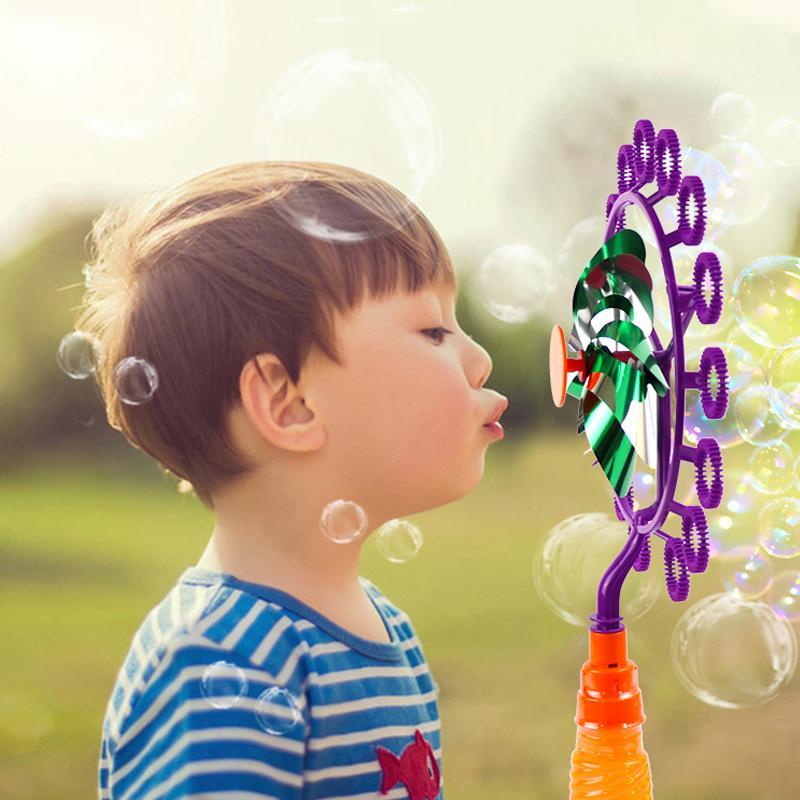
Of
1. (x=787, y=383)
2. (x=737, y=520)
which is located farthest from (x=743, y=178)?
(x=737, y=520)

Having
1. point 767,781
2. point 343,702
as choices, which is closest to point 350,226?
point 343,702

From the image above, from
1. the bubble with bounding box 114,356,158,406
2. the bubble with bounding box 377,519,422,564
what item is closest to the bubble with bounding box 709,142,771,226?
the bubble with bounding box 377,519,422,564

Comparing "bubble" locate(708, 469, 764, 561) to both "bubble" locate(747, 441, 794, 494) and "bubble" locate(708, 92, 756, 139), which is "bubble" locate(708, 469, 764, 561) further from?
"bubble" locate(708, 92, 756, 139)

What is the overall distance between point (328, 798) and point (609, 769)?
0.26m

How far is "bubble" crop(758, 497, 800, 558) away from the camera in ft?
5.65

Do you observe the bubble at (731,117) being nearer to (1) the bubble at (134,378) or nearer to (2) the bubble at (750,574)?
(2) the bubble at (750,574)

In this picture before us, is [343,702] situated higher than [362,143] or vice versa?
[362,143]

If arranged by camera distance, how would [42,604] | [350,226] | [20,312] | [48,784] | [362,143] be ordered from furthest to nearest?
[42,604]
[20,312]
[48,784]
[362,143]
[350,226]

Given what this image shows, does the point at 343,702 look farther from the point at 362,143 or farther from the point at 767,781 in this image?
the point at 767,781

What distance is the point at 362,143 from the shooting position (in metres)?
1.41

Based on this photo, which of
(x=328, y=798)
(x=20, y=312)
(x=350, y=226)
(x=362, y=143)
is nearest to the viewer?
(x=328, y=798)

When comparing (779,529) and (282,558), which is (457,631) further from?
(282,558)

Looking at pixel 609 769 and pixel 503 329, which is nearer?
pixel 609 769

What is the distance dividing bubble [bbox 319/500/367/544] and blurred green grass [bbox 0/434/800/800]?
1.43 m
